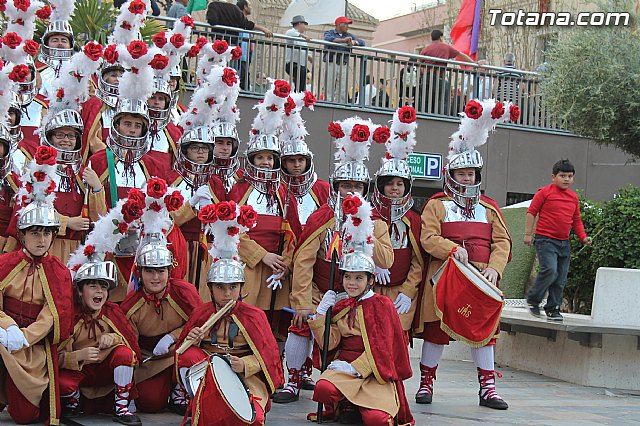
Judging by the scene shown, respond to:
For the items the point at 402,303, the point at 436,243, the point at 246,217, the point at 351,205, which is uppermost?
the point at 351,205

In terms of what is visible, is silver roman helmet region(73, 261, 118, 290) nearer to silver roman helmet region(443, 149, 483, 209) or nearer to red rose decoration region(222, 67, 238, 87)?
red rose decoration region(222, 67, 238, 87)

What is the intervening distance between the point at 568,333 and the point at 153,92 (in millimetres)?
4788

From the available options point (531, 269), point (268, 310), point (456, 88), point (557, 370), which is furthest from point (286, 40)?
point (268, 310)

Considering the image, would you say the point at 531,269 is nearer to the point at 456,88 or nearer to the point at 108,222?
the point at 456,88

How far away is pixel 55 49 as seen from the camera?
10172mm

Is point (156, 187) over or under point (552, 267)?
over

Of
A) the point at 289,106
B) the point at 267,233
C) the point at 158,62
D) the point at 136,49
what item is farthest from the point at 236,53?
the point at 267,233

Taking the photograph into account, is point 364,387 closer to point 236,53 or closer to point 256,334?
point 256,334

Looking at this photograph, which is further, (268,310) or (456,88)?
(456,88)

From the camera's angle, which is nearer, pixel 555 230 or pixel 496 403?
pixel 496 403

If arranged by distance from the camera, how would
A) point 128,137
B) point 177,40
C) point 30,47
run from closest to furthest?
point 128,137, point 30,47, point 177,40

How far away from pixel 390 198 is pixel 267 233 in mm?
1018

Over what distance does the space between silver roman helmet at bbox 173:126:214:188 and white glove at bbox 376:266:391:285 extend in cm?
159

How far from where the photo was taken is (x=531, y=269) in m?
14.3
